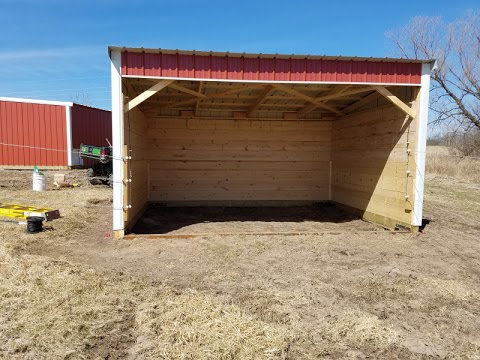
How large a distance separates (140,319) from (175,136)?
765 centimetres

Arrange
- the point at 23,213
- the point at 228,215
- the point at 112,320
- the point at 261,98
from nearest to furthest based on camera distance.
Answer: the point at 112,320 < the point at 23,213 < the point at 261,98 < the point at 228,215

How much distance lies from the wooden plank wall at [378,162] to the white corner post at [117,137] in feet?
16.9

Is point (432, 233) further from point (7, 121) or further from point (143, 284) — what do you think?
point (7, 121)

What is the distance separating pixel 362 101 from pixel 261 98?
241 cm

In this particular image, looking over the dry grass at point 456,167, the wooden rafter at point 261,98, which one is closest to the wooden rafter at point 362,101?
the wooden rafter at point 261,98

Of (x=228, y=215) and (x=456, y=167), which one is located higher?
(x=456, y=167)

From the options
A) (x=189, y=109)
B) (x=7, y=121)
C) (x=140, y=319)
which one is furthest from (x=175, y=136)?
(x=7, y=121)

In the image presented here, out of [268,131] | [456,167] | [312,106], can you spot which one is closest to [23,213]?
[268,131]

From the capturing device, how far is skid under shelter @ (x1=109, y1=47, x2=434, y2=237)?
6.10 m

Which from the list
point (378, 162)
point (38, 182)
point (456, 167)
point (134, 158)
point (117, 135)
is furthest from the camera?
point (456, 167)

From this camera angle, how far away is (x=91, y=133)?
61.6ft

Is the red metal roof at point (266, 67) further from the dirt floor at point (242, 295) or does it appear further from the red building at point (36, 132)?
the red building at point (36, 132)

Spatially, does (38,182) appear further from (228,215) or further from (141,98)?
(141,98)

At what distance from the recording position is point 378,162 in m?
7.90
